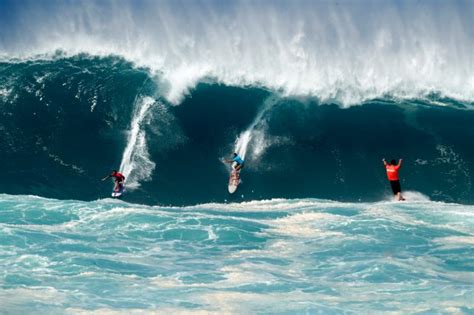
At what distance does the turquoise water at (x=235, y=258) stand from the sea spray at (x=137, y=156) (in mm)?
3403

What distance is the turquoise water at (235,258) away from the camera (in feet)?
34.7

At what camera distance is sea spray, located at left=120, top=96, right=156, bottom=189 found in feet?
73.2

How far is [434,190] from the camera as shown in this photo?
21547 millimetres

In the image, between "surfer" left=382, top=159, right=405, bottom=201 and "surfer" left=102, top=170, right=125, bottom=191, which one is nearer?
"surfer" left=382, top=159, right=405, bottom=201

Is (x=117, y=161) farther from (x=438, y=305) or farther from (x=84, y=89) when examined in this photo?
(x=438, y=305)

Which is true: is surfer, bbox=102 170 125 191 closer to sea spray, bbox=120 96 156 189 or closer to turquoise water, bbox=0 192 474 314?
sea spray, bbox=120 96 156 189

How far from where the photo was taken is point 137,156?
23141 millimetres

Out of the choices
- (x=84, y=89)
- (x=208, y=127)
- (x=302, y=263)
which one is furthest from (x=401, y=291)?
(x=84, y=89)

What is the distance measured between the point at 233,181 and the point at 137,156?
11.6ft

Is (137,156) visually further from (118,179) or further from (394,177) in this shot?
(394,177)

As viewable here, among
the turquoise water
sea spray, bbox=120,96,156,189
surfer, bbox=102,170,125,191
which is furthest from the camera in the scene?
sea spray, bbox=120,96,156,189

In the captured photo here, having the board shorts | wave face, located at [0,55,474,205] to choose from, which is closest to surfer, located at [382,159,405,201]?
the board shorts

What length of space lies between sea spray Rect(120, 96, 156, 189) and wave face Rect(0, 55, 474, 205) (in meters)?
0.04

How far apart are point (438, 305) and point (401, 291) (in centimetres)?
82
